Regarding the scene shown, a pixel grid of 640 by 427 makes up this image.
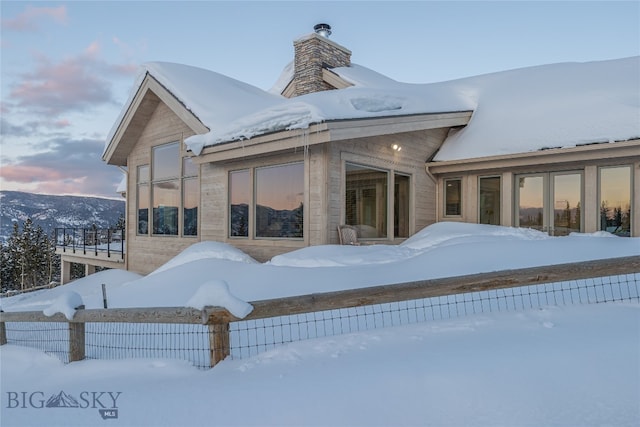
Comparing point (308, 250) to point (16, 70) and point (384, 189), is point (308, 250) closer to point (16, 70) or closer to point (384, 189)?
point (384, 189)

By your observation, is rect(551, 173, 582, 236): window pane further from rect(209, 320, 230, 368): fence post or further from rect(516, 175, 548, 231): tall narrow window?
rect(209, 320, 230, 368): fence post

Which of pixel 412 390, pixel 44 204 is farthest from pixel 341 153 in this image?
pixel 44 204

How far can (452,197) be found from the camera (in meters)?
9.90

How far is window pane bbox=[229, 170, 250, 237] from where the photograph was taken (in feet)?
27.8

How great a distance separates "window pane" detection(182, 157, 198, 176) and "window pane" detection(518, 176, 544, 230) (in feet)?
25.9

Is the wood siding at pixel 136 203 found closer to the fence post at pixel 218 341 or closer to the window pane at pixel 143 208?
the window pane at pixel 143 208

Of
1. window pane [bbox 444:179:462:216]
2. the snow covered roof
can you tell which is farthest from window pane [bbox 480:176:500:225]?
the snow covered roof

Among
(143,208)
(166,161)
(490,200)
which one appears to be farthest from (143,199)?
(490,200)

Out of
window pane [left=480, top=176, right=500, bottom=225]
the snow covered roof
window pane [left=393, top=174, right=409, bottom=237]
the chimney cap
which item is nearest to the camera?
the snow covered roof

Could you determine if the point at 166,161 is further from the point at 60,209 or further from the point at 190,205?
the point at 60,209

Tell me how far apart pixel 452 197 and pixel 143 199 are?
28.3 feet

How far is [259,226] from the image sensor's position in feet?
27.0

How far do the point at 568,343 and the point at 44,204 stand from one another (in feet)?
363

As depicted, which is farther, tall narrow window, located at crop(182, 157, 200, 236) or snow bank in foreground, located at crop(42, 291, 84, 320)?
tall narrow window, located at crop(182, 157, 200, 236)
